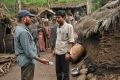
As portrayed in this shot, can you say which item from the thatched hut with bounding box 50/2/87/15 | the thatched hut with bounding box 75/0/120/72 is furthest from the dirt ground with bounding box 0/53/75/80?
the thatched hut with bounding box 50/2/87/15

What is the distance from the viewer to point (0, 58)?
1716cm

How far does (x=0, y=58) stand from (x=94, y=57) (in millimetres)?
6271

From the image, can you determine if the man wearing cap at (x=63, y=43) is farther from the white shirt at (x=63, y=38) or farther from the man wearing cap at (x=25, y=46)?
the man wearing cap at (x=25, y=46)

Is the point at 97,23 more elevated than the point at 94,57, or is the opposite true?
the point at 97,23

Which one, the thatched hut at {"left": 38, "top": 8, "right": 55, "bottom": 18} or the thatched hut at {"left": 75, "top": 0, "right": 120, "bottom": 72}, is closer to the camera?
the thatched hut at {"left": 75, "top": 0, "right": 120, "bottom": 72}

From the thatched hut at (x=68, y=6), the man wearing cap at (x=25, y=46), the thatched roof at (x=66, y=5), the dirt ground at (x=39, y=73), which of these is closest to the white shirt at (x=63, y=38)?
the man wearing cap at (x=25, y=46)

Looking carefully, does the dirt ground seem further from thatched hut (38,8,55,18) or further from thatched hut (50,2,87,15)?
thatched hut (50,2,87,15)

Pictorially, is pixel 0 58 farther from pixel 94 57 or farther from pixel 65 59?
pixel 65 59

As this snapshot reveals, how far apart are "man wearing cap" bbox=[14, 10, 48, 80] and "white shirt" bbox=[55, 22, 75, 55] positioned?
1839mm

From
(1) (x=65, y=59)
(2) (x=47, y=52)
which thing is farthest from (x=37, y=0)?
(1) (x=65, y=59)

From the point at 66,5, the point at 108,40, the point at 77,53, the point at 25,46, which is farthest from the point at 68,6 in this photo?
the point at 25,46

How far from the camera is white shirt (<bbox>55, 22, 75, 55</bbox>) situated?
9.44 metres

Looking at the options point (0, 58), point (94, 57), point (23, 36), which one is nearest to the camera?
point (23, 36)

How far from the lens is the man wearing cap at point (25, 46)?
24.8ft
